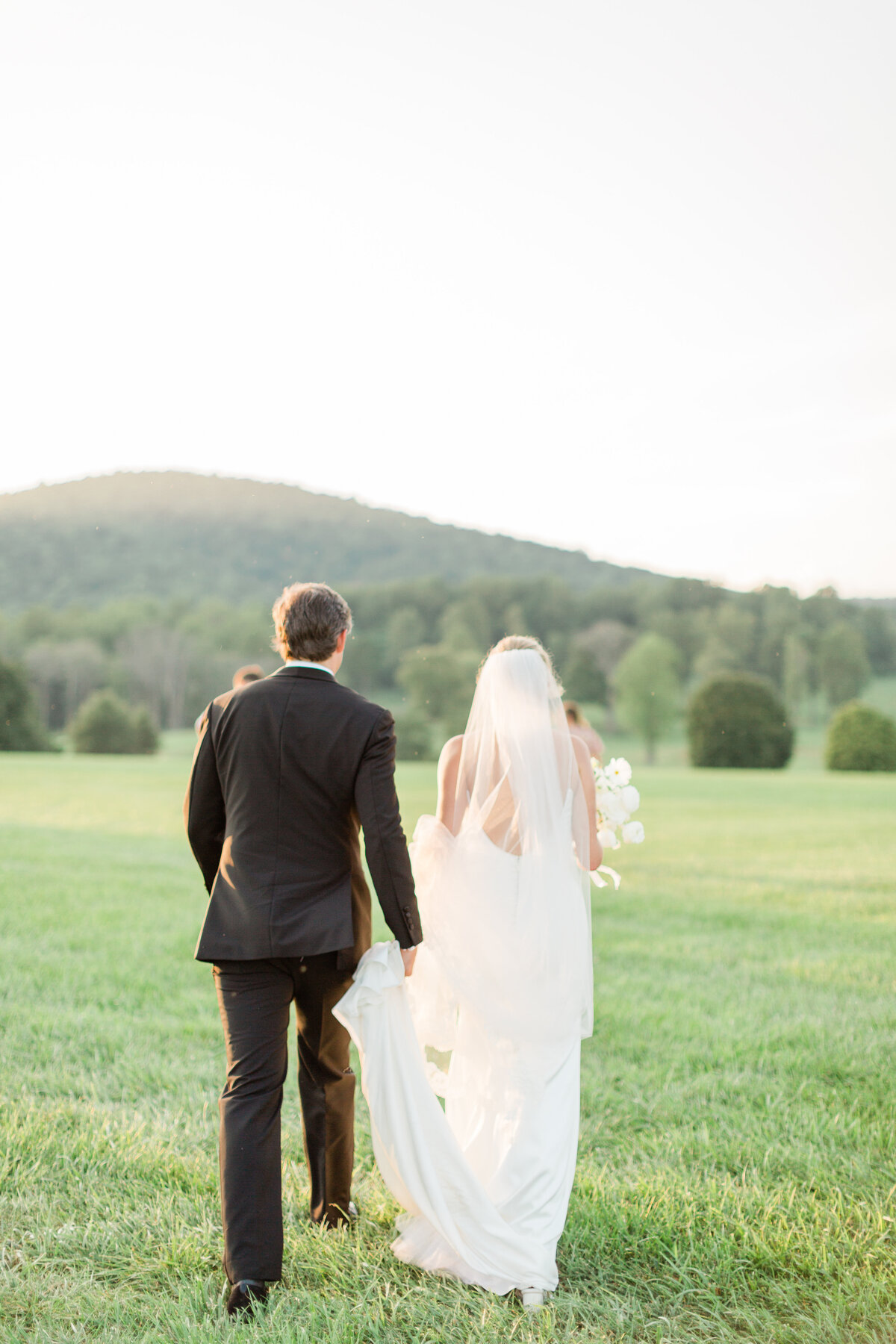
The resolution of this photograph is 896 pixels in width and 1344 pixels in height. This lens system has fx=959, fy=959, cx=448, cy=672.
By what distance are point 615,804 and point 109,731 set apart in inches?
2225

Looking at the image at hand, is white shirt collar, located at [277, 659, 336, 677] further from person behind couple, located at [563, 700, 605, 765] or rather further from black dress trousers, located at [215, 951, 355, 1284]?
person behind couple, located at [563, 700, 605, 765]

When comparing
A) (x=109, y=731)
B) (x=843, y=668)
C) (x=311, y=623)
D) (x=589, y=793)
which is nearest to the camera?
(x=311, y=623)

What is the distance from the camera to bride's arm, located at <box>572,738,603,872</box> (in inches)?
155

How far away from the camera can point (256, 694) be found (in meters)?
3.44

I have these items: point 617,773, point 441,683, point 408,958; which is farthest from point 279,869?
point 441,683

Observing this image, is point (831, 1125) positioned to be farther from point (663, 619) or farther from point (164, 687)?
point (663, 619)

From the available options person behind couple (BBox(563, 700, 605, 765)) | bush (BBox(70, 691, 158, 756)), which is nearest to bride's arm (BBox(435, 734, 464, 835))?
person behind couple (BBox(563, 700, 605, 765))

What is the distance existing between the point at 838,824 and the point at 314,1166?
23.3 meters

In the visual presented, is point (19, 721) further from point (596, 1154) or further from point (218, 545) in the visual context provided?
point (218, 545)

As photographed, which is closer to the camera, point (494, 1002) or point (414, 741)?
point (494, 1002)

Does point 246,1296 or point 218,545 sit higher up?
point 218,545

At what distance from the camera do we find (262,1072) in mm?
3371

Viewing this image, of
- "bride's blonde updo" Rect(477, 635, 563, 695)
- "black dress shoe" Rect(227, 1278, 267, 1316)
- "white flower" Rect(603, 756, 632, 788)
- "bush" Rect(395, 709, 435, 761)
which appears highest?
"bride's blonde updo" Rect(477, 635, 563, 695)

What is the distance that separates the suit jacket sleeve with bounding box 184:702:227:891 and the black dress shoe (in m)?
1.34
